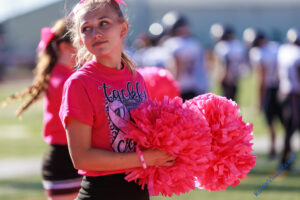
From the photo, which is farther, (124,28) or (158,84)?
(158,84)

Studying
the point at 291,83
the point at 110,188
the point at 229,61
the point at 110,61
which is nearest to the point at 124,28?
the point at 110,61

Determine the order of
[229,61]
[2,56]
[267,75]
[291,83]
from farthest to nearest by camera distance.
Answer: [2,56] → [229,61] → [267,75] → [291,83]

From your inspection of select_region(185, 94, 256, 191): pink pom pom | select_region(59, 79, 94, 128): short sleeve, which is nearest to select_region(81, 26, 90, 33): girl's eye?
select_region(59, 79, 94, 128): short sleeve

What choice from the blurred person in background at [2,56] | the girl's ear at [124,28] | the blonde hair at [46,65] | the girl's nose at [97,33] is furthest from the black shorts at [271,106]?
the blurred person in background at [2,56]

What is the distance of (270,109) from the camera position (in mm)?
7664

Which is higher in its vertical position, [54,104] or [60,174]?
[54,104]

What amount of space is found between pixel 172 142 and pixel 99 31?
0.61 meters

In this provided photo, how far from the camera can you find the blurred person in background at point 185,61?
7145 mm

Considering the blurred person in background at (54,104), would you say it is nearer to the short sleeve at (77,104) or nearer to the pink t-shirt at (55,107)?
the pink t-shirt at (55,107)

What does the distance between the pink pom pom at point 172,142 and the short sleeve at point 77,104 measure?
0.69 ft

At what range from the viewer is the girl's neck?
2377 mm

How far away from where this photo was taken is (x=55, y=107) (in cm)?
335

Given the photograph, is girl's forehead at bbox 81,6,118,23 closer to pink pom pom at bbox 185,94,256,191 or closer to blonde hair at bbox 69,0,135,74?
blonde hair at bbox 69,0,135,74

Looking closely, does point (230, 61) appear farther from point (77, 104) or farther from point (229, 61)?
point (77, 104)
